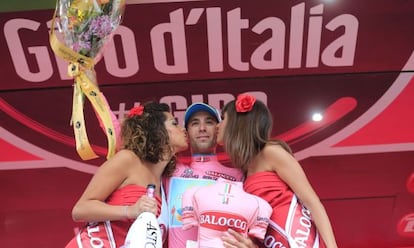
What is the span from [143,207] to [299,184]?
0.66m

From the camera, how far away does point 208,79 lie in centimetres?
330

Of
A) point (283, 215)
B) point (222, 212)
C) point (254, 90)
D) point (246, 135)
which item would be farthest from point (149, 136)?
point (254, 90)

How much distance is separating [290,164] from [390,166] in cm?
156

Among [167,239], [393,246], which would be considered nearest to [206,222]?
[167,239]

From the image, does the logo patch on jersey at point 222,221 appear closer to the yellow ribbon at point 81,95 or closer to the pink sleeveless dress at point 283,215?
the pink sleeveless dress at point 283,215

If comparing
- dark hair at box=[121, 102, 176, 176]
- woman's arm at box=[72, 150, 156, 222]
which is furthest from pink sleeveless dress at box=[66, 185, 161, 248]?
dark hair at box=[121, 102, 176, 176]

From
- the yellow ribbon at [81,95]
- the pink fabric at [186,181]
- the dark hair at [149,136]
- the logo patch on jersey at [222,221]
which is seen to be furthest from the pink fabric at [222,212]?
the yellow ribbon at [81,95]

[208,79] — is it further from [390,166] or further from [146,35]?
[390,166]

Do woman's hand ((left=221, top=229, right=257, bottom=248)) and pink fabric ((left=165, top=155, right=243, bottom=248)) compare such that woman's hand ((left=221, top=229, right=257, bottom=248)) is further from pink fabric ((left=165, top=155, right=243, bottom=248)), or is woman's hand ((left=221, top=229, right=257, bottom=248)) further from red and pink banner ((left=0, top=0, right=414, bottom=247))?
red and pink banner ((left=0, top=0, right=414, bottom=247))

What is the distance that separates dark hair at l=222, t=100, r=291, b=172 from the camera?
7.46 ft

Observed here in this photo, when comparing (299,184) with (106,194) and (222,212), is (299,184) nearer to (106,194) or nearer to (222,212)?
(222,212)

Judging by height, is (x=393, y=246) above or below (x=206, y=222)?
below

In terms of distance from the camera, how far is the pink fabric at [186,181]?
226cm

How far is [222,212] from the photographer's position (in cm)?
199
